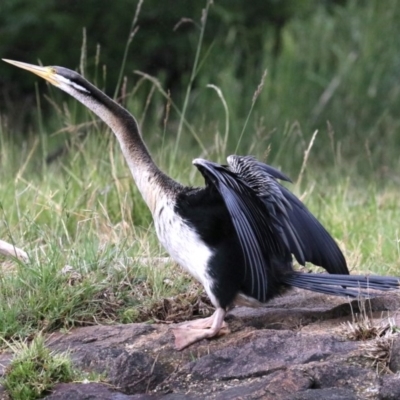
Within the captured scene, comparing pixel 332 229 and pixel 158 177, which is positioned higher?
pixel 158 177

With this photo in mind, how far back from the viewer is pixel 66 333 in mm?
4117

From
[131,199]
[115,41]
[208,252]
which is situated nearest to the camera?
[208,252]

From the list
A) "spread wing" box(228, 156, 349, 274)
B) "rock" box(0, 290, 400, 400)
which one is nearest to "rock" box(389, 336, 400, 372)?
"rock" box(0, 290, 400, 400)

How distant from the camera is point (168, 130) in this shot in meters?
10.6

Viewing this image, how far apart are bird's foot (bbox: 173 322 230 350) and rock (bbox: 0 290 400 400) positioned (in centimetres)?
3

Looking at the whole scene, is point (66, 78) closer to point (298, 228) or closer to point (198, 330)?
point (298, 228)

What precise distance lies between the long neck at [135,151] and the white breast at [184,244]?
0.11 metres

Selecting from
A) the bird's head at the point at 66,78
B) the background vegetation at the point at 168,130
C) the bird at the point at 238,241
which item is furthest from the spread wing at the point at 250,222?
the bird's head at the point at 66,78

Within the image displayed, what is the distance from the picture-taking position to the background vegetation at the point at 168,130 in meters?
4.54

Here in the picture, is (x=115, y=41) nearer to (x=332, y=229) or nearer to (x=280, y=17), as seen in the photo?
(x=280, y=17)

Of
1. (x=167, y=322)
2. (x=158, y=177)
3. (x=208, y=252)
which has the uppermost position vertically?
(x=158, y=177)

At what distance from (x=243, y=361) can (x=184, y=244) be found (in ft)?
1.93

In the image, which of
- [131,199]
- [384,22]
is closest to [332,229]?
[131,199]

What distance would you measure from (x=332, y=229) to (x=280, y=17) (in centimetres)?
710
